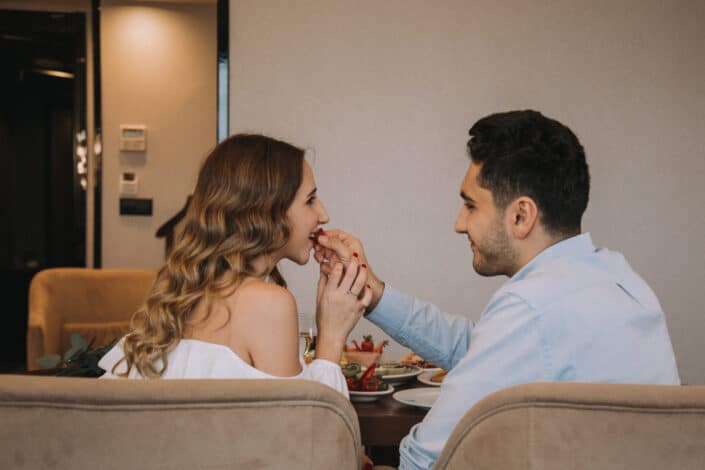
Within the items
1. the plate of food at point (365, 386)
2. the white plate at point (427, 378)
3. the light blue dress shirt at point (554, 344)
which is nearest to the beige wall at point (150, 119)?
the white plate at point (427, 378)

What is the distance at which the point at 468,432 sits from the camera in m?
0.82

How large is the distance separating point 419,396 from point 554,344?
586 mm

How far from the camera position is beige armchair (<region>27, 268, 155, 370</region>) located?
3.09 meters

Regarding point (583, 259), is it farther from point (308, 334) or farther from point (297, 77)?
point (297, 77)

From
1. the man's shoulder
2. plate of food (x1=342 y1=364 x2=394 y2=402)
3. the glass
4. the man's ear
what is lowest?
plate of food (x1=342 y1=364 x2=394 y2=402)

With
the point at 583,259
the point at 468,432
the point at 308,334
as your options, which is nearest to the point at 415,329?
the point at 308,334

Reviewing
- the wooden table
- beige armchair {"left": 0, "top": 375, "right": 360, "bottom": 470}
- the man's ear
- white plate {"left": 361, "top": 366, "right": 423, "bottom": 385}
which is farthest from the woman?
beige armchair {"left": 0, "top": 375, "right": 360, "bottom": 470}

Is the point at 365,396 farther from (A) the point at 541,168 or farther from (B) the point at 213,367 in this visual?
(A) the point at 541,168

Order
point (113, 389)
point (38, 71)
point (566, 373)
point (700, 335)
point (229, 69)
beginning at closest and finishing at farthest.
A: point (113, 389) < point (566, 373) < point (229, 69) < point (700, 335) < point (38, 71)

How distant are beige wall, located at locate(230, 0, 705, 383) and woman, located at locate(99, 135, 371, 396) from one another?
46.8 inches

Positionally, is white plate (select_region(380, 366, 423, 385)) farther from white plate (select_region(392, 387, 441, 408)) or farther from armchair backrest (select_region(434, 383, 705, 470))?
armchair backrest (select_region(434, 383, 705, 470))

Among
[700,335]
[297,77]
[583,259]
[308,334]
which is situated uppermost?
[297,77]

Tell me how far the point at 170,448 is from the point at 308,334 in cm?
113

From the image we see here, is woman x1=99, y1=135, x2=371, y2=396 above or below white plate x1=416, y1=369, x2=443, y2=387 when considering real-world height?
above
